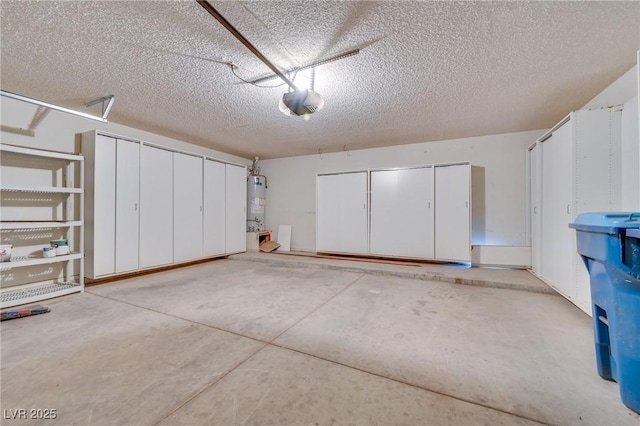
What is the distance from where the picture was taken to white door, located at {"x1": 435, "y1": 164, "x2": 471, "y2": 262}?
4.09m

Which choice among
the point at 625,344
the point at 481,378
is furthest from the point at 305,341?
the point at 625,344

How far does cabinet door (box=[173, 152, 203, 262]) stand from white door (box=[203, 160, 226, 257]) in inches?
5.2

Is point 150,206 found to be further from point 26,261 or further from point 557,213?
point 557,213

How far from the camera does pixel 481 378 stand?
1.52 m

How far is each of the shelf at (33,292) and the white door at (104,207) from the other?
300mm

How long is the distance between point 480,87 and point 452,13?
134 centimetres

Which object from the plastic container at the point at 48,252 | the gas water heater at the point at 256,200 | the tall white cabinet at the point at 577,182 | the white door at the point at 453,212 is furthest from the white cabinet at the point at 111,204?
the tall white cabinet at the point at 577,182

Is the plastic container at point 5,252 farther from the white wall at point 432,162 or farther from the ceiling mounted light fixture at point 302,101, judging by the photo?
the white wall at point 432,162

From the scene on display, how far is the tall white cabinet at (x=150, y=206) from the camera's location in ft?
11.0

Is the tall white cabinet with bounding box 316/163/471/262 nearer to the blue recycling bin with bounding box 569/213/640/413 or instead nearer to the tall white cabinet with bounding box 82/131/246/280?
the tall white cabinet with bounding box 82/131/246/280

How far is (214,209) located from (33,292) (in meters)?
2.64

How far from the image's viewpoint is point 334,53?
2.12m

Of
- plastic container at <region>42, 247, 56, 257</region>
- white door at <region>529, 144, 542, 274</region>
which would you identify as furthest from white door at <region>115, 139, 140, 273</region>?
white door at <region>529, 144, 542, 274</region>

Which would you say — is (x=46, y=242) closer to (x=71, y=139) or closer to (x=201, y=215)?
(x=71, y=139)
